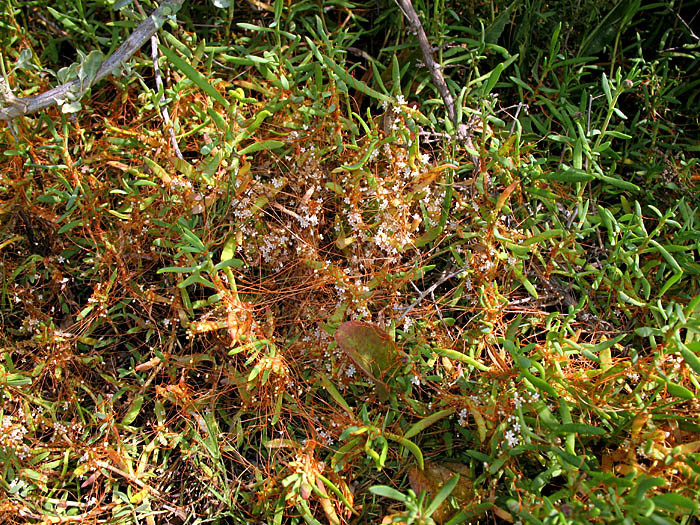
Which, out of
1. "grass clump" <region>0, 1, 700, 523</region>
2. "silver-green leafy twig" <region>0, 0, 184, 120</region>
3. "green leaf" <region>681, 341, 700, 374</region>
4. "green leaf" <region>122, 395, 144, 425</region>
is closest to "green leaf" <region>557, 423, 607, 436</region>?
"grass clump" <region>0, 1, 700, 523</region>

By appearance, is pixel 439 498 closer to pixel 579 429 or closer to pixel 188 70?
pixel 579 429

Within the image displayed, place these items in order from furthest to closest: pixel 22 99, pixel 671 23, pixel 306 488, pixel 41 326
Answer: pixel 671 23 → pixel 41 326 → pixel 22 99 → pixel 306 488

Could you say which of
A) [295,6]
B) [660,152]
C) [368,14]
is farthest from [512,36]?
[295,6]

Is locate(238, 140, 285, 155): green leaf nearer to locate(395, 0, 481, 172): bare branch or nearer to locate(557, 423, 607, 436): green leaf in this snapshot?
locate(395, 0, 481, 172): bare branch

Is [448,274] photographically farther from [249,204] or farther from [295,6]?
[295,6]

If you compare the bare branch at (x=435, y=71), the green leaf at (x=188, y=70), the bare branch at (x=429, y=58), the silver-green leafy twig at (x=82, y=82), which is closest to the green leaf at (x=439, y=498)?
the bare branch at (x=435, y=71)

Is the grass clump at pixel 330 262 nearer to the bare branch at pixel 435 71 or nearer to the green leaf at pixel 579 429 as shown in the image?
the bare branch at pixel 435 71
